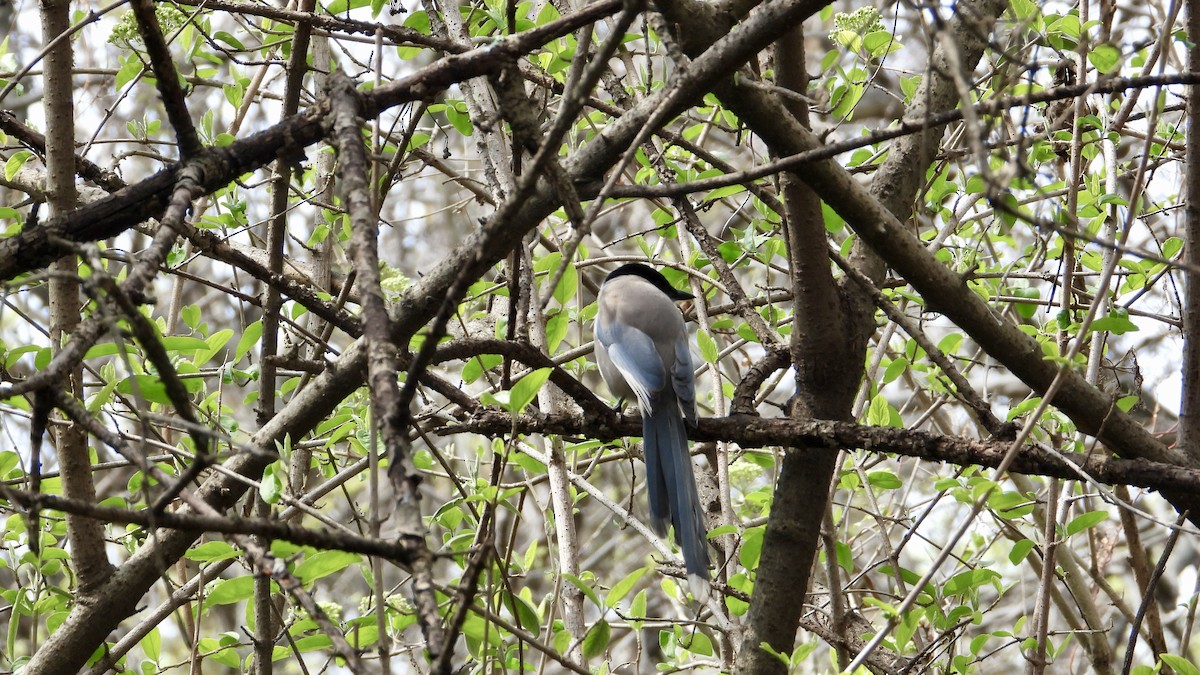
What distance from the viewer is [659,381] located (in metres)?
3.70

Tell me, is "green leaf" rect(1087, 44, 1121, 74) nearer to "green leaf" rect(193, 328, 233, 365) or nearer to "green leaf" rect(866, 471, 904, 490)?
"green leaf" rect(866, 471, 904, 490)

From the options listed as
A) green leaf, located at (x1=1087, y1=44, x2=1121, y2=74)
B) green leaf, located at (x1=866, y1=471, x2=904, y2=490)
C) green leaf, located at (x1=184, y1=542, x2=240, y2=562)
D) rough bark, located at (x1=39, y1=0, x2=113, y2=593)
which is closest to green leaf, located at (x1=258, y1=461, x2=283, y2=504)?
green leaf, located at (x1=184, y1=542, x2=240, y2=562)

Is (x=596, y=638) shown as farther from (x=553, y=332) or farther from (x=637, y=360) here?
(x=637, y=360)

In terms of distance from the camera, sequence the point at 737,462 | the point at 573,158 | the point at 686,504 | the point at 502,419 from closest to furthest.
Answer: the point at 573,158, the point at 502,419, the point at 686,504, the point at 737,462

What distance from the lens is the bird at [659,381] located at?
3.19 m

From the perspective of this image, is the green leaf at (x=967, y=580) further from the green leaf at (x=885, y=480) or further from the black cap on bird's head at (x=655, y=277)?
the black cap on bird's head at (x=655, y=277)

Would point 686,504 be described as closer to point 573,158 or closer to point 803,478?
point 803,478

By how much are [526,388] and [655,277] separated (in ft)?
7.90

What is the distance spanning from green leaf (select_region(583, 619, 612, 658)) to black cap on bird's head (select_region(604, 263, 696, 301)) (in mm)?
2027

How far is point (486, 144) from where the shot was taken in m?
3.30

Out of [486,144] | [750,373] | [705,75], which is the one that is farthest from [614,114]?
[705,75]

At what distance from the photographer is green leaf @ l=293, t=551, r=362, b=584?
190cm

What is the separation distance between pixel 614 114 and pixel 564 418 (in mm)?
1326

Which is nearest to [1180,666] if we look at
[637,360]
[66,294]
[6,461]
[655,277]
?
[637,360]
